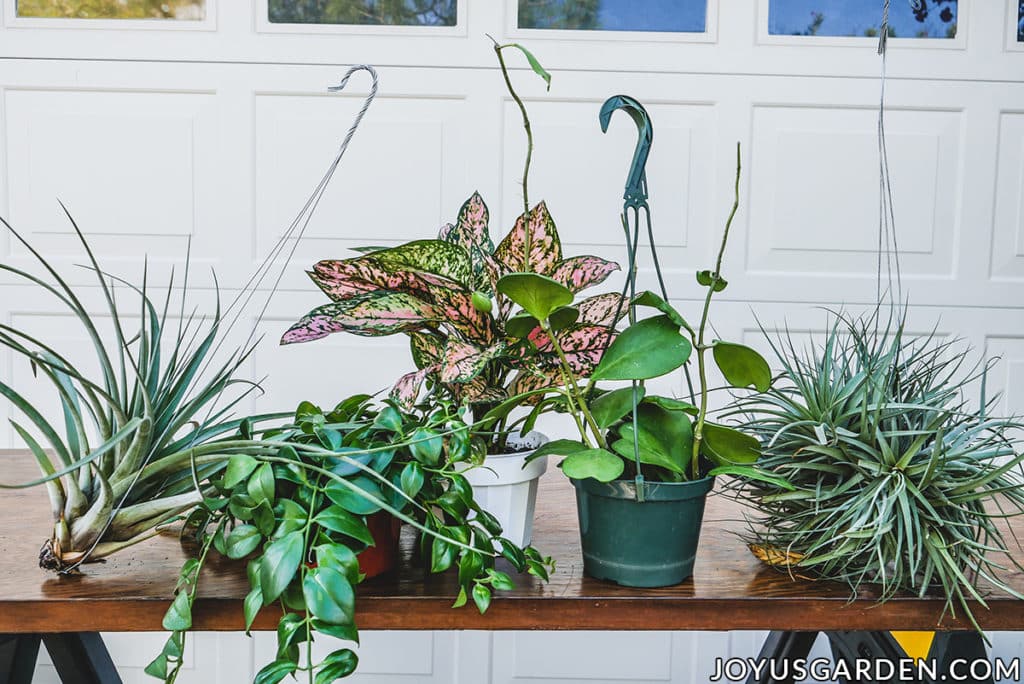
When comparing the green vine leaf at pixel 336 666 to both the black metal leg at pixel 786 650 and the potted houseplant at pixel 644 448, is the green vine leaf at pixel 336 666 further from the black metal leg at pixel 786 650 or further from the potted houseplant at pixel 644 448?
the black metal leg at pixel 786 650

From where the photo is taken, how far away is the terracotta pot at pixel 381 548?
0.70m

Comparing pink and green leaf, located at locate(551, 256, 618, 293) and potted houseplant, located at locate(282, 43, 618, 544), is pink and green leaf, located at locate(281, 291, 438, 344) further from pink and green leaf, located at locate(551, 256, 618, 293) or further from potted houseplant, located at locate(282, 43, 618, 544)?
pink and green leaf, located at locate(551, 256, 618, 293)

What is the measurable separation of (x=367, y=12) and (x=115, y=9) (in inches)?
23.4

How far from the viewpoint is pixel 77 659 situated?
0.92 metres

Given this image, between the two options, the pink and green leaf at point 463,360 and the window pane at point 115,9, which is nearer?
the pink and green leaf at point 463,360

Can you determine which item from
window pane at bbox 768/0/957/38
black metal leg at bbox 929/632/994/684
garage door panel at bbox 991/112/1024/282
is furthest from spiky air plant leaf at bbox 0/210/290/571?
garage door panel at bbox 991/112/1024/282

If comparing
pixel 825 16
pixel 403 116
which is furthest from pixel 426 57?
pixel 825 16

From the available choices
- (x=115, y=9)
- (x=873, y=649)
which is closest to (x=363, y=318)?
(x=873, y=649)

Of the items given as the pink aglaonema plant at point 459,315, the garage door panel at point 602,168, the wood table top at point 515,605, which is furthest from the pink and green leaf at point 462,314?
the garage door panel at point 602,168

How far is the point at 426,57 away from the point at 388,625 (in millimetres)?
1620

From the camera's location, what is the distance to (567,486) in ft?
3.41

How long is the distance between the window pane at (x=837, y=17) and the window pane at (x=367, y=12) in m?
0.77

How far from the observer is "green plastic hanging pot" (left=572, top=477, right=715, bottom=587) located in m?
0.68

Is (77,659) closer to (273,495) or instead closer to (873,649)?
(273,495)
